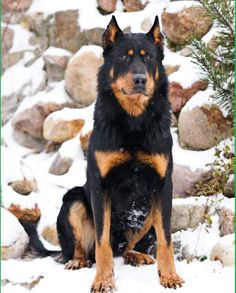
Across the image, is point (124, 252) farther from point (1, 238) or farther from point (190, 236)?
point (1, 238)

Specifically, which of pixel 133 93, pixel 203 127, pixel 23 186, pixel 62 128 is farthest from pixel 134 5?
pixel 133 93

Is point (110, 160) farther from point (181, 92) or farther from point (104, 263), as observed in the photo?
point (181, 92)

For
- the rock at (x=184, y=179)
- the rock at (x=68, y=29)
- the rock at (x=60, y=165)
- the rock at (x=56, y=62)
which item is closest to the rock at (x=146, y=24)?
the rock at (x=68, y=29)

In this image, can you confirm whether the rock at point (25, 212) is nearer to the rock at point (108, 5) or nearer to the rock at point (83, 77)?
the rock at point (83, 77)

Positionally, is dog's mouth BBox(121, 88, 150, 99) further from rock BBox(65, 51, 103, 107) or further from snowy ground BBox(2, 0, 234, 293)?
rock BBox(65, 51, 103, 107)

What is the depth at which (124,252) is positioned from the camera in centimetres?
479

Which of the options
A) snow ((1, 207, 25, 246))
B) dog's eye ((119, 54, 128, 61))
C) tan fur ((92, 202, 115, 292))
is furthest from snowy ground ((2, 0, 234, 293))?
dog's eye ((119, 54, 128, 61))

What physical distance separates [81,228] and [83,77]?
411cm

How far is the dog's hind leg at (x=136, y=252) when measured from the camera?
4605 mm

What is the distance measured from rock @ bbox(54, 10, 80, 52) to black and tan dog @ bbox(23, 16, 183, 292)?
4976mm

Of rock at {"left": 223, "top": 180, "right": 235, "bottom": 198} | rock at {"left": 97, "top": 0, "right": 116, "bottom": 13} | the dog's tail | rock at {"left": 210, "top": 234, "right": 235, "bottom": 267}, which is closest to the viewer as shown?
rock at {"left": 210, "top": 234, "right": 235, "bottom": 267}

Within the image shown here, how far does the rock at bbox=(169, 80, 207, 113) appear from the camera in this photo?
22.1 ft

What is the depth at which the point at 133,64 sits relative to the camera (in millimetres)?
4020

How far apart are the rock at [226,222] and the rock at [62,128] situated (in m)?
3.28
